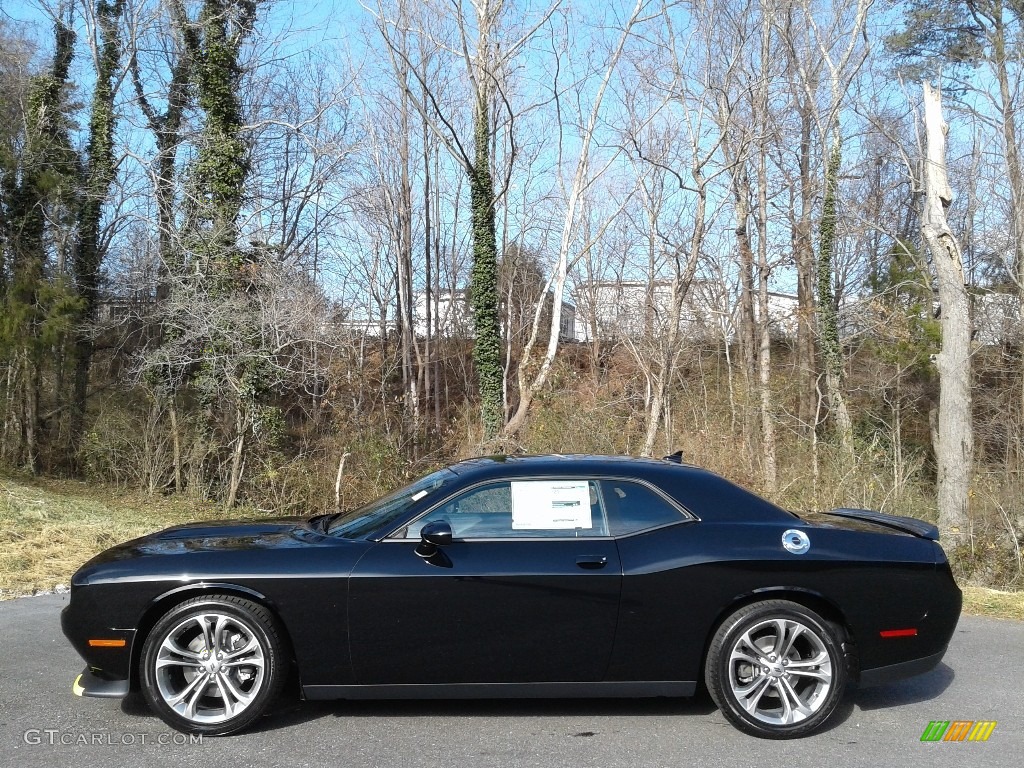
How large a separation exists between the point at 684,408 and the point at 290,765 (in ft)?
59.6

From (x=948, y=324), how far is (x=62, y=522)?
12.9 metres

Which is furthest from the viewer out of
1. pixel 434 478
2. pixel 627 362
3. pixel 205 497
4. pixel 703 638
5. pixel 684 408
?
pixel 627 362

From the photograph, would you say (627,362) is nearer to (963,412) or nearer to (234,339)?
(234,339)

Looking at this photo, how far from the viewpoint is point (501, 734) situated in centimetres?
443

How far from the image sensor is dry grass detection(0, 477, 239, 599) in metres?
8.80

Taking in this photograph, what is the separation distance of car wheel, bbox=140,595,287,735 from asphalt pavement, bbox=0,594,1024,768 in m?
0.12

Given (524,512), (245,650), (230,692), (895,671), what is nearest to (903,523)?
(895,671)

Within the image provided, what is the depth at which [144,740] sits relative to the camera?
4.30 metres

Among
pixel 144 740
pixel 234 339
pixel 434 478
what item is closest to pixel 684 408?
pixel 234 339

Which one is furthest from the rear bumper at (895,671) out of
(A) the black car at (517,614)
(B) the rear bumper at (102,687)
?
(B) the rear bumper at (102,687)

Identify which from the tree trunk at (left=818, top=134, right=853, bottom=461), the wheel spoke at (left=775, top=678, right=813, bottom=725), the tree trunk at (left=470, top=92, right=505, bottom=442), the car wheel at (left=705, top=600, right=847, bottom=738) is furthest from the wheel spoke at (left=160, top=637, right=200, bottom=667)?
the tree trunk at (left=818, top=134, right=853, bottom=461)

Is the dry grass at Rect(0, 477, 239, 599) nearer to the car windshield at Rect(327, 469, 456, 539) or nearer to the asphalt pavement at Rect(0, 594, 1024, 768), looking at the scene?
the asphalt pavement at Rect(0, 594, 1024, 768)

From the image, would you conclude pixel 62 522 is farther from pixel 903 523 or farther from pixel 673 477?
pixel 903 523

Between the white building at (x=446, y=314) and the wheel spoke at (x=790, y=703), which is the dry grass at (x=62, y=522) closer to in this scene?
the wheel spoke at (x=790, y=703)
